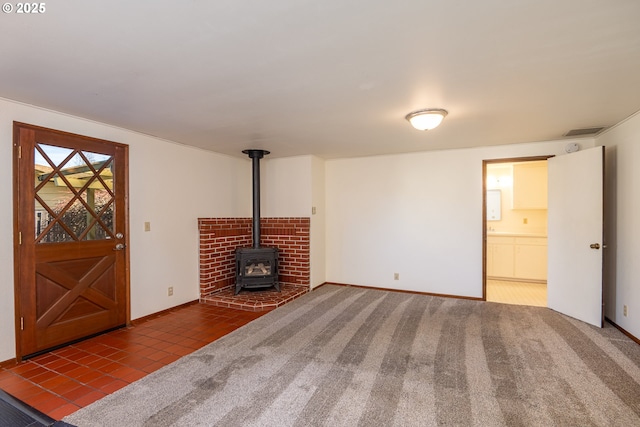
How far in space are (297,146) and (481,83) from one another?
2.51 m

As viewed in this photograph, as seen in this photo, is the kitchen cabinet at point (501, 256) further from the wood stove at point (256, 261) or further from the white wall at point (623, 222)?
the wood stove at point (256, 261)

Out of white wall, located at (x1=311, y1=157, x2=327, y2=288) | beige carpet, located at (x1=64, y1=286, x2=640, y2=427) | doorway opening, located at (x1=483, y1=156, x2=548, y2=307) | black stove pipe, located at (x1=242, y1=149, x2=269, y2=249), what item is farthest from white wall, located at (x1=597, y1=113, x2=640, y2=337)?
black stove pipe, located at (x1=242, y1=149, x2=269, y2=249)

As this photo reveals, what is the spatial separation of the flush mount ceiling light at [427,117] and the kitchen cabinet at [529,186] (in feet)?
12.5

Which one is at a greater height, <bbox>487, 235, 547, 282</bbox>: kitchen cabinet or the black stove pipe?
the black stove pipe

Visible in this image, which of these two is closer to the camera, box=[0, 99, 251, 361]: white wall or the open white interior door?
box=[0, 99, 251, 361]: white wall

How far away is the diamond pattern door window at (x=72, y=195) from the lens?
8.77ft

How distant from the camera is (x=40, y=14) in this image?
1394mm

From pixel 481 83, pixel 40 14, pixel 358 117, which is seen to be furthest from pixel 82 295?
pixel 481 83

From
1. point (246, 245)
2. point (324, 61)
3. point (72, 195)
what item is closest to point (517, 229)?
point (246, 245)

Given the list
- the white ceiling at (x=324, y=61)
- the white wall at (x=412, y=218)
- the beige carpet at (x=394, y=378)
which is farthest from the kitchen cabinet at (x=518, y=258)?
the white ceiling at (x=324, y=61)

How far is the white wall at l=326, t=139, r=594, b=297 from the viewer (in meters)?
4.29

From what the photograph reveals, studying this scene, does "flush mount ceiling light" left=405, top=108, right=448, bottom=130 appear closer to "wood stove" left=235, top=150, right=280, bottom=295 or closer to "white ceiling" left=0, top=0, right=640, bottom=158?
"white ceiling" left=0, top=0, right=640, bottom=158

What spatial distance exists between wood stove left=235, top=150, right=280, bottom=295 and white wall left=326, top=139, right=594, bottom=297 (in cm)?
117

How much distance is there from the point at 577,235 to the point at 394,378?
2896 millimetres
